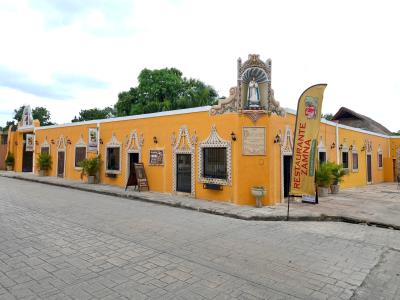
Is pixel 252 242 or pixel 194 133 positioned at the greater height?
pixel 194 133

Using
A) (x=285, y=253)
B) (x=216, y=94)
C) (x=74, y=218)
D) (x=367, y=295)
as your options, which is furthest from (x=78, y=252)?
(x=216, y=94)

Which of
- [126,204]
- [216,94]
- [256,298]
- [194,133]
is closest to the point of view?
[256,298]

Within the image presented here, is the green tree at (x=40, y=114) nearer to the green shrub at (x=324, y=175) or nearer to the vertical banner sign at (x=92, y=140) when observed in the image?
the vertical banner sign at (x=92, y=140)

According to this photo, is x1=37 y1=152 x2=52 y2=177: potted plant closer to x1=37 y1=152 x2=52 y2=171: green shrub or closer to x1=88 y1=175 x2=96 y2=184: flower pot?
x1=37 y1=152 x2=52 y2=171: green shrub

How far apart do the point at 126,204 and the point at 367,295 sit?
8.00m

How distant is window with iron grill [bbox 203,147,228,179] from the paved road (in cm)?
271

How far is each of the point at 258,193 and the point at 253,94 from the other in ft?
11.6

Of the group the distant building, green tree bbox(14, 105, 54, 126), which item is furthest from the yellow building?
green tree bbox(14, 105, 54, 126)

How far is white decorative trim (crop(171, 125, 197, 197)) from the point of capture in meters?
11.2

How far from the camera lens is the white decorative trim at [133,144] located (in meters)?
13.3

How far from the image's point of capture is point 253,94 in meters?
9.91

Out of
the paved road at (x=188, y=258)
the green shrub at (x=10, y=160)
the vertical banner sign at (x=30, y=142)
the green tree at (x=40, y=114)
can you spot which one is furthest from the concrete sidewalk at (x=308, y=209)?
the green tree at (x=40, y=114)

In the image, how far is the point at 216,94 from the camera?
96.1ft

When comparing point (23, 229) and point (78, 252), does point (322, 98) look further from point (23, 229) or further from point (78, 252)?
point (23, 229)
